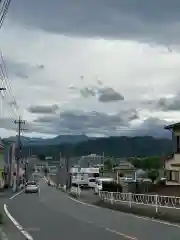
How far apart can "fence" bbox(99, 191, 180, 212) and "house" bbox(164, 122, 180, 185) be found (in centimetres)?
805

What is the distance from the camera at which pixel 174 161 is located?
52.0m

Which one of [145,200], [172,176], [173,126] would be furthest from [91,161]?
[145,200]

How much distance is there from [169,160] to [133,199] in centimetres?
1575

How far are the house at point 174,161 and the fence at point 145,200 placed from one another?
805 cm

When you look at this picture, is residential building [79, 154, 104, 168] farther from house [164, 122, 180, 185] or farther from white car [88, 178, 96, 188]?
house [164, 122, 180, 185]

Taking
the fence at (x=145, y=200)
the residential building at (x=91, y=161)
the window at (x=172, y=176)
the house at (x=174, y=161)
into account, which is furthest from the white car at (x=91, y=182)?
the fence at (x=145, y=200)

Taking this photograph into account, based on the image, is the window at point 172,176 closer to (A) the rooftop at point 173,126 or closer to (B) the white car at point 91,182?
(A) the rooftop at point 173,126

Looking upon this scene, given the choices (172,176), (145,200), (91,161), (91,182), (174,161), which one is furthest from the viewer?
(91,161)

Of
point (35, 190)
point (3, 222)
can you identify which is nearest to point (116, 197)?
point (3, 222)

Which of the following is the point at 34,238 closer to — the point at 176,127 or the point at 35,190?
the point at 176,127

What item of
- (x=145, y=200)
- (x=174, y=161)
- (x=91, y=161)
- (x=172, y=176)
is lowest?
(x=145, y=200)

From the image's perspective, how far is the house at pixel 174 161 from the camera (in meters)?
51.2

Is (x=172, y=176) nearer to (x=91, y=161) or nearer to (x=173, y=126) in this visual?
(x=173, y=126)

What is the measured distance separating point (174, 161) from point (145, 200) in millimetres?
18361
